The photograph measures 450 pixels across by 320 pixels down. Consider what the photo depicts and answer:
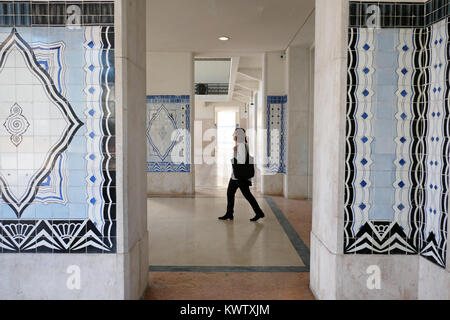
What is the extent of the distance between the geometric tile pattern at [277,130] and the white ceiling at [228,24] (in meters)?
0.99

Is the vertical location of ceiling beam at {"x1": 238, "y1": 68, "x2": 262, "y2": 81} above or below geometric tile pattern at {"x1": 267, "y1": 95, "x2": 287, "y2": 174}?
above

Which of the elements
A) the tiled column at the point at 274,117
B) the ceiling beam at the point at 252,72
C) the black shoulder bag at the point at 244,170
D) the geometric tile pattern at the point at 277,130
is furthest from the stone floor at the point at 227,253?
the ceiling beam at the point at 252,72

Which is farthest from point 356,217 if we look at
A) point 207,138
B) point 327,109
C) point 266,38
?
point 207,138

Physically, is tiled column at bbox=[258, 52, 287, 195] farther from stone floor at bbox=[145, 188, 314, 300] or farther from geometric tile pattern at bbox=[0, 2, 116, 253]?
geometric tile pattern at bbox=[0, 2, 116, 253]

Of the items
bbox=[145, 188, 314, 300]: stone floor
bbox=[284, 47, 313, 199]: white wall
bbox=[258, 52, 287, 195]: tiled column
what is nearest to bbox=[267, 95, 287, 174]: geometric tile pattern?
bbox=[258, 52, 287, 195]: tiled column

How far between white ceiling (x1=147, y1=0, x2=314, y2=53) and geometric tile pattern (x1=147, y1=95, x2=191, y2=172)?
3.15ft

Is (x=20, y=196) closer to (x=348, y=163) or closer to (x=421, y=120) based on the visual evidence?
(x=348, y=163)

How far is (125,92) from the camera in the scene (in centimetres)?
222

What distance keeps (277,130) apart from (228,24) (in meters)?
2.47

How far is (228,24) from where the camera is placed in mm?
5172

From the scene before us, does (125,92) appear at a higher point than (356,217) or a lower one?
higher

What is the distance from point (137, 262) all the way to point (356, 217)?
1424mm

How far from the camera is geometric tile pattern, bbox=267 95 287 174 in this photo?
7.00 metres

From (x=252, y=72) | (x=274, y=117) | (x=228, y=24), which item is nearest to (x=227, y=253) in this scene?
(x=228, y=24)
